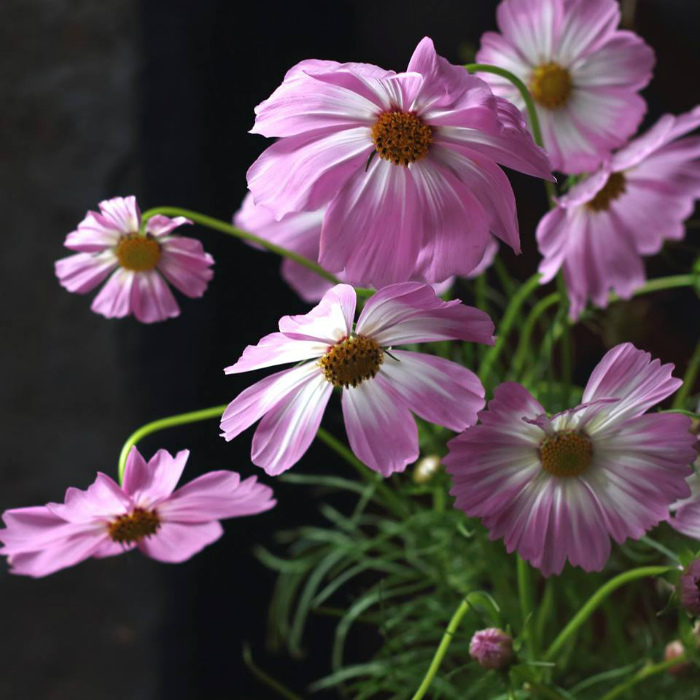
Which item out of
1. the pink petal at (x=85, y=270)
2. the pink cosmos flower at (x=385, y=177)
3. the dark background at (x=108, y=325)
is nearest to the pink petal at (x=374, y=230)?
the pink cosmos flower at (x=385, y=177)

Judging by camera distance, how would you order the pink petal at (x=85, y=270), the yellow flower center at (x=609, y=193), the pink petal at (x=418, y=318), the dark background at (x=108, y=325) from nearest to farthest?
the pink petal at (x=418, y=318) < the pink petal at (x=85, y=270) < the yellow flower center at (x=609, y=193) < the dark background at (x=108, y=325)

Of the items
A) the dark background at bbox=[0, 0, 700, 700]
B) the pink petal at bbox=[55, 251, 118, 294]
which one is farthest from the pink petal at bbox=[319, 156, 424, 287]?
the dark background at bbox=[0, 0, 700, 700]

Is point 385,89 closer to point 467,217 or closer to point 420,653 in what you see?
point 467,217

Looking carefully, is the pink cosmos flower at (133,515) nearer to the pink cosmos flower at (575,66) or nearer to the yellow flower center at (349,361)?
the yellow flower center at (349,361)

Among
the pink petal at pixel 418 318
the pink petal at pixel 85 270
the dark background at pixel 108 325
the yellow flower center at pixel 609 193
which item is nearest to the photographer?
the pink petal at pixel 418 318

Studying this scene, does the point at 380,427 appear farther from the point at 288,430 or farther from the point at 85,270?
the point at 85,270

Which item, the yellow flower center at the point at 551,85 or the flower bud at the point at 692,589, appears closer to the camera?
the flower bud at the point at 692,589
